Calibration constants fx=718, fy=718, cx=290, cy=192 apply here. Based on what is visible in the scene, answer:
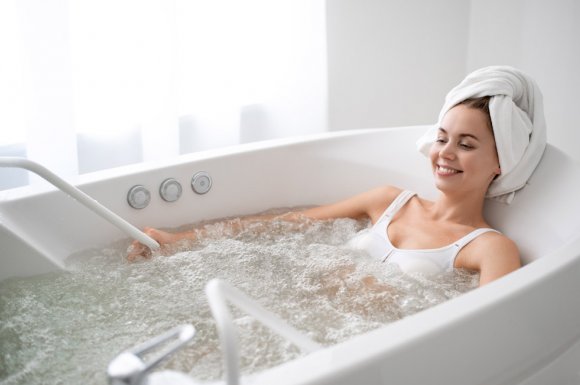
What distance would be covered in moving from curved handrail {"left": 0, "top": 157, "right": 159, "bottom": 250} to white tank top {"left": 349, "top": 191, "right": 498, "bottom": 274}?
523 mm

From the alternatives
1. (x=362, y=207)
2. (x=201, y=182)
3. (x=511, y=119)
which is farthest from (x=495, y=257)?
(x=201, y=182)

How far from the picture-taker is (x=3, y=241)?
1.64 meters

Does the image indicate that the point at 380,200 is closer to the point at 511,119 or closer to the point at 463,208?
the point at 463,208

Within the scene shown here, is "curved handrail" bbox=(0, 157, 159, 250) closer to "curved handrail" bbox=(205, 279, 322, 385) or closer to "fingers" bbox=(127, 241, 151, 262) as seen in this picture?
"fingers" bbox=(127, 241, 151, 262)

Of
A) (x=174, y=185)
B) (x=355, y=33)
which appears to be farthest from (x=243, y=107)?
(x=174, y=185)

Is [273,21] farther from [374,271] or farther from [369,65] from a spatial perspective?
[374,271]

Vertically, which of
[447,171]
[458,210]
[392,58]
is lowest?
[458,210]

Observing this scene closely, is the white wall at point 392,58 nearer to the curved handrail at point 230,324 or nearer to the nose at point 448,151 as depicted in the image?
the nose at point 448,151

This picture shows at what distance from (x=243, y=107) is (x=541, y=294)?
179cm

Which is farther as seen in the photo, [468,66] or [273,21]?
[468,66]

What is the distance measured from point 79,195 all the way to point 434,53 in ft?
6.72

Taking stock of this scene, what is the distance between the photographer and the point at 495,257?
1.59 m

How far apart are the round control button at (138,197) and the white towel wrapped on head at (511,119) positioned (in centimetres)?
77

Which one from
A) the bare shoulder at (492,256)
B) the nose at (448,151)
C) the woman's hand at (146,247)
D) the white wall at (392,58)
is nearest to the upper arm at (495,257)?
the bare shoulder at (492,256)
